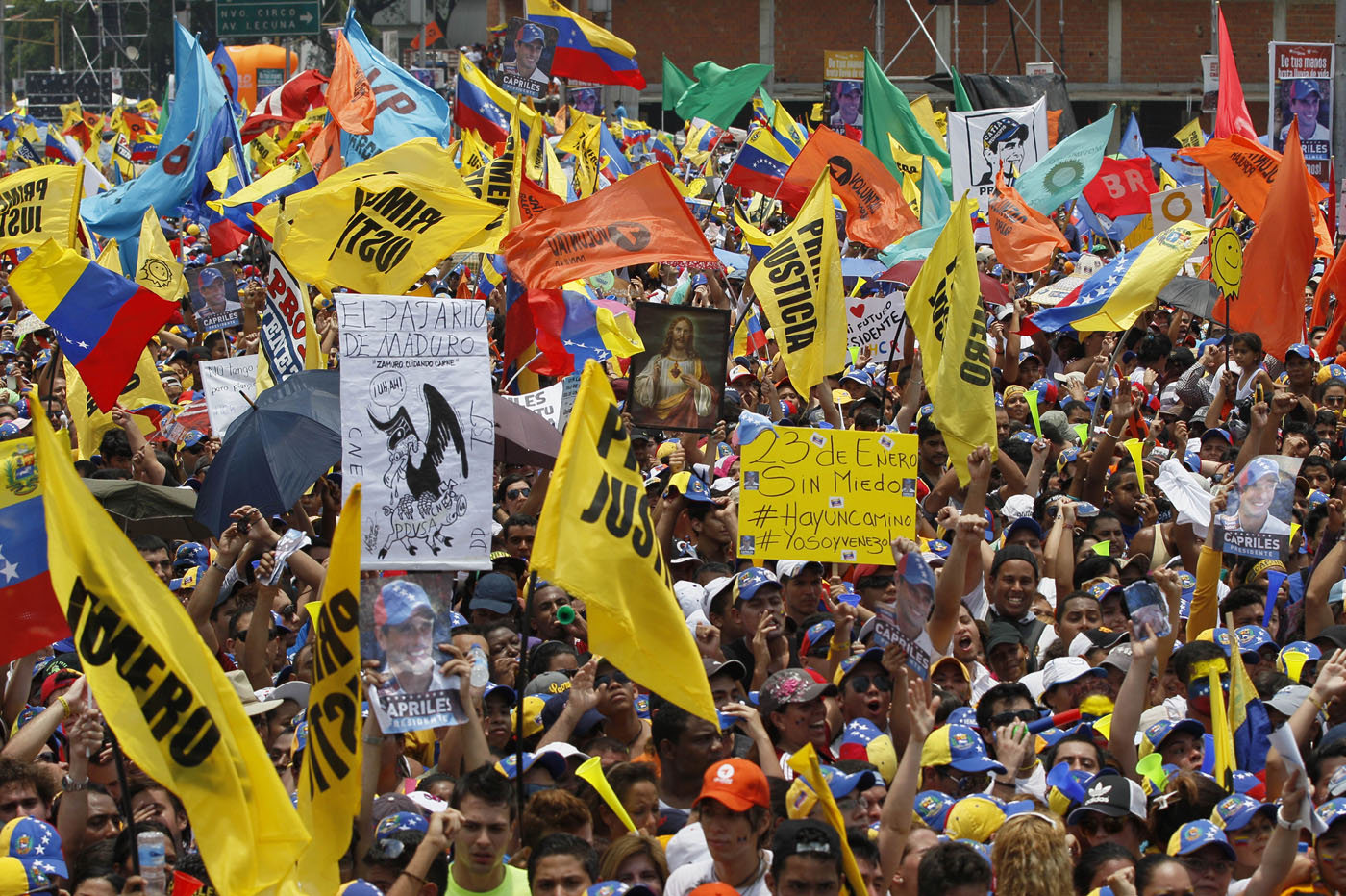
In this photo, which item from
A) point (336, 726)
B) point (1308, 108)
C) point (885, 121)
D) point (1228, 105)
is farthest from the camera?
point (1308, 108)

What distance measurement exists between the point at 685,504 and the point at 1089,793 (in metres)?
3.19

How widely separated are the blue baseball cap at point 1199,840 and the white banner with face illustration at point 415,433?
2.44m

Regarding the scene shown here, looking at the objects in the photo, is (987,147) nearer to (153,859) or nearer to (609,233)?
(609,233)

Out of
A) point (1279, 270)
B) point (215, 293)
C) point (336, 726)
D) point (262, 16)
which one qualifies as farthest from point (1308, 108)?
point (262, 16)

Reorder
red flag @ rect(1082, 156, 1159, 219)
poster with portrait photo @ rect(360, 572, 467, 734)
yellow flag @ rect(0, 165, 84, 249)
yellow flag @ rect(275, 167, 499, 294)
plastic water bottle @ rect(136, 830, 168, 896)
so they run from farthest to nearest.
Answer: red flag @ rect(1082, 156, 1159, 219) < yellow flag @ rect(0, 165, 84, 249) < yellow flag @ rect(275, 167, 499, 294) < poster with portrait photo @ rect(360, 572, 467, 734) < plastic water bottle @ rect(136, 830, 168, 896)

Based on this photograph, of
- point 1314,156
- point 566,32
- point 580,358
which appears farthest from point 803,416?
point 1314,156

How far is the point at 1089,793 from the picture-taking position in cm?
534

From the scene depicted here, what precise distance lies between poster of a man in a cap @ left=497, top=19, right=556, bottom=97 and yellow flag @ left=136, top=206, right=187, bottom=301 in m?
5.50

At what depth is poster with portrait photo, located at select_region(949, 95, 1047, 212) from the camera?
16.0 metres

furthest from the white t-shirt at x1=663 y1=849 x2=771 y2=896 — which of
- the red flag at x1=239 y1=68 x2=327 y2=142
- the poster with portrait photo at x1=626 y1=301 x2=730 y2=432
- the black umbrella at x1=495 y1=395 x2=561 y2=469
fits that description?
the red flag at x1=239 y1=68 x2=327 y2=142

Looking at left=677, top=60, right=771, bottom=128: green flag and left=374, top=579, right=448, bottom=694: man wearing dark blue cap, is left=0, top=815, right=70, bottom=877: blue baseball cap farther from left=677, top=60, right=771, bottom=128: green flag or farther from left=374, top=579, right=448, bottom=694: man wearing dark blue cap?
left=677, top=60, right=771, bottom=128: green flag

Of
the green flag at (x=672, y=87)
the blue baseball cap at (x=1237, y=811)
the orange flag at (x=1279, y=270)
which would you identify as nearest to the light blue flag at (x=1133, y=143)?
the green flag at (x=672, y=87)

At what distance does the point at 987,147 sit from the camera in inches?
635

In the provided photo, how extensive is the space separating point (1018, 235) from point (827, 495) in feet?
22.4
